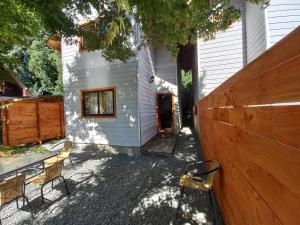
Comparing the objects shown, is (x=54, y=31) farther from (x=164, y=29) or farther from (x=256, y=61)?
(x=256, y=61)

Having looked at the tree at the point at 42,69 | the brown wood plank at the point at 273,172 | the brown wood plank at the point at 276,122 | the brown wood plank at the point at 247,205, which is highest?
the tree at the point at 42,69

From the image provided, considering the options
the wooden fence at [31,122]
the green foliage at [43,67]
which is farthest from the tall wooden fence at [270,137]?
the green foliage at [43,67]

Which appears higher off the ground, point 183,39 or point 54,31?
point 54,31

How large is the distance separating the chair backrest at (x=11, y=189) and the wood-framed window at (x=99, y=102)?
15.4 feet

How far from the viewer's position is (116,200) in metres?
3.85

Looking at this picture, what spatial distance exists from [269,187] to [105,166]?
5443 millimetres

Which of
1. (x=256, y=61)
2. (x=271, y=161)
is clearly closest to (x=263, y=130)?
(x=271, y=161)

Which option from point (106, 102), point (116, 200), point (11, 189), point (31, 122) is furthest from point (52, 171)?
point (31, 122)

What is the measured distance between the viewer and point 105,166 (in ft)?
19.7

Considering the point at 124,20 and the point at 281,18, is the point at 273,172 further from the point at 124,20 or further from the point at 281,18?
the point at 281,18

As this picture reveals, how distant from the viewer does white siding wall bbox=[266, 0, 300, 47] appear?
4.62m

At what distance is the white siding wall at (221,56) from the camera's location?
6961mm

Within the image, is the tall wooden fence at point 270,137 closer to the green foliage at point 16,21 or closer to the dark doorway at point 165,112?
the green foliage at point 16,21

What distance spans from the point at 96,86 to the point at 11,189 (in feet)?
18.1
